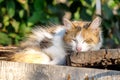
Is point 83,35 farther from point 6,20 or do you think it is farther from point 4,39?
point 6,20

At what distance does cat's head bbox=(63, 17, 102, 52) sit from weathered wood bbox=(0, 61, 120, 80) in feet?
1.62

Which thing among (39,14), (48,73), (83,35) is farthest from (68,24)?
(39,14)

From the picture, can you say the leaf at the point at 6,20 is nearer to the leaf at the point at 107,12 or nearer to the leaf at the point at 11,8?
the leaf at the point at 11,8

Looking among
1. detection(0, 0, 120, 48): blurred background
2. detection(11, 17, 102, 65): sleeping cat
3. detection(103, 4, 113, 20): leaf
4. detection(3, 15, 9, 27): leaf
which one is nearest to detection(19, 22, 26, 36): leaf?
detection(0, 0, 120, 48): blurred background

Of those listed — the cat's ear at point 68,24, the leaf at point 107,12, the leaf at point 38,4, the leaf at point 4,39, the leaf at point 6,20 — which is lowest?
the cat's ear at point 68,24

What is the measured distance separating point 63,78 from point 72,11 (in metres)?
2.43

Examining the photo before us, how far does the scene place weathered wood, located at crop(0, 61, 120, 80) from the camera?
10.5 ft

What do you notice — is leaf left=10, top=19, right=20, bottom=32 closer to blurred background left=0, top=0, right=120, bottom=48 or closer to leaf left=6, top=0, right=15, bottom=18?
blurred background left=0, top=0, right=120, bottom=48

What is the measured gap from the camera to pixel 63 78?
10.7 feet

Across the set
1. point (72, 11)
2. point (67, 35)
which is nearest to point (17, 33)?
point (72, 11)

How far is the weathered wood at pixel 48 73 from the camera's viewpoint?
126 inches

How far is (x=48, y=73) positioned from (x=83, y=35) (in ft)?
1.92

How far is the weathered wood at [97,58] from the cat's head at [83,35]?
1.48ft

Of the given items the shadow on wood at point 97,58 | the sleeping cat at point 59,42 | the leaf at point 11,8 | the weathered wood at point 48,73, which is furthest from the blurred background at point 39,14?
the shadow on wood at point 97,58
